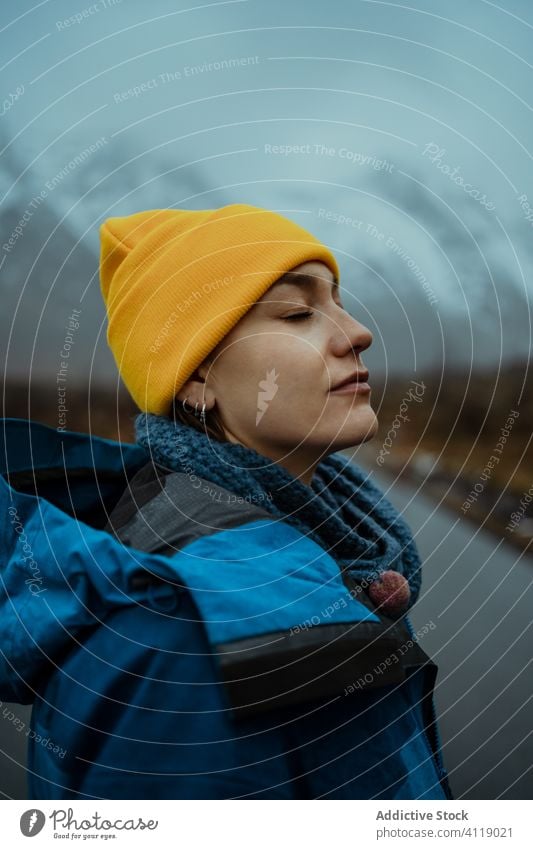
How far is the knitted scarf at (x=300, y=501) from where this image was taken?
32.5 inches

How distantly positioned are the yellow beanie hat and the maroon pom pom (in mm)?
371

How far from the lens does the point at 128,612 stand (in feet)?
2.36

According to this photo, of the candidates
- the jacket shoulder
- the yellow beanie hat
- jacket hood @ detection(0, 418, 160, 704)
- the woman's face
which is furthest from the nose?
jacket hood @ detection(0, 418, 160, 704)

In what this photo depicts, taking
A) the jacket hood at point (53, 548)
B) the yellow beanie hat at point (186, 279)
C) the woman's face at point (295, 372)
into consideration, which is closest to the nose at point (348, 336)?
the woman's face at point (295, 372)

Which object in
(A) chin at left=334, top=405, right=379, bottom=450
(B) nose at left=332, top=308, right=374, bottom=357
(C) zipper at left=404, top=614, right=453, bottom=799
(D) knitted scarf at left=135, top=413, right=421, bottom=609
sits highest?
(B) nose at left=332, top=308, right=374, bottom=357

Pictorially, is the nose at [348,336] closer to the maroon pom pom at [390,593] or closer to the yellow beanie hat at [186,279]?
the yellow beanie hat at [186,279]

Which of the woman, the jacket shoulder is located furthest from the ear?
the jacket shoulder

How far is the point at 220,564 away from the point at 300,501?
0.63ft

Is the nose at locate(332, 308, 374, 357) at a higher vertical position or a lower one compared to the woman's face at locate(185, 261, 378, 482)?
higher

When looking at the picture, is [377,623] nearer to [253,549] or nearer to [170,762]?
[253,549]

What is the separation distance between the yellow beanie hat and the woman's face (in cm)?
3

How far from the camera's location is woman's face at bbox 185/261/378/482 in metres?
0.83

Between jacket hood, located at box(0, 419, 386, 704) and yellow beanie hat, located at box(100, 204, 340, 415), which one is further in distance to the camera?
yellow beanie hat, located at box(100, 204, 340, 415)

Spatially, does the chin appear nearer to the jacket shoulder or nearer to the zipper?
the jacket shoulder
